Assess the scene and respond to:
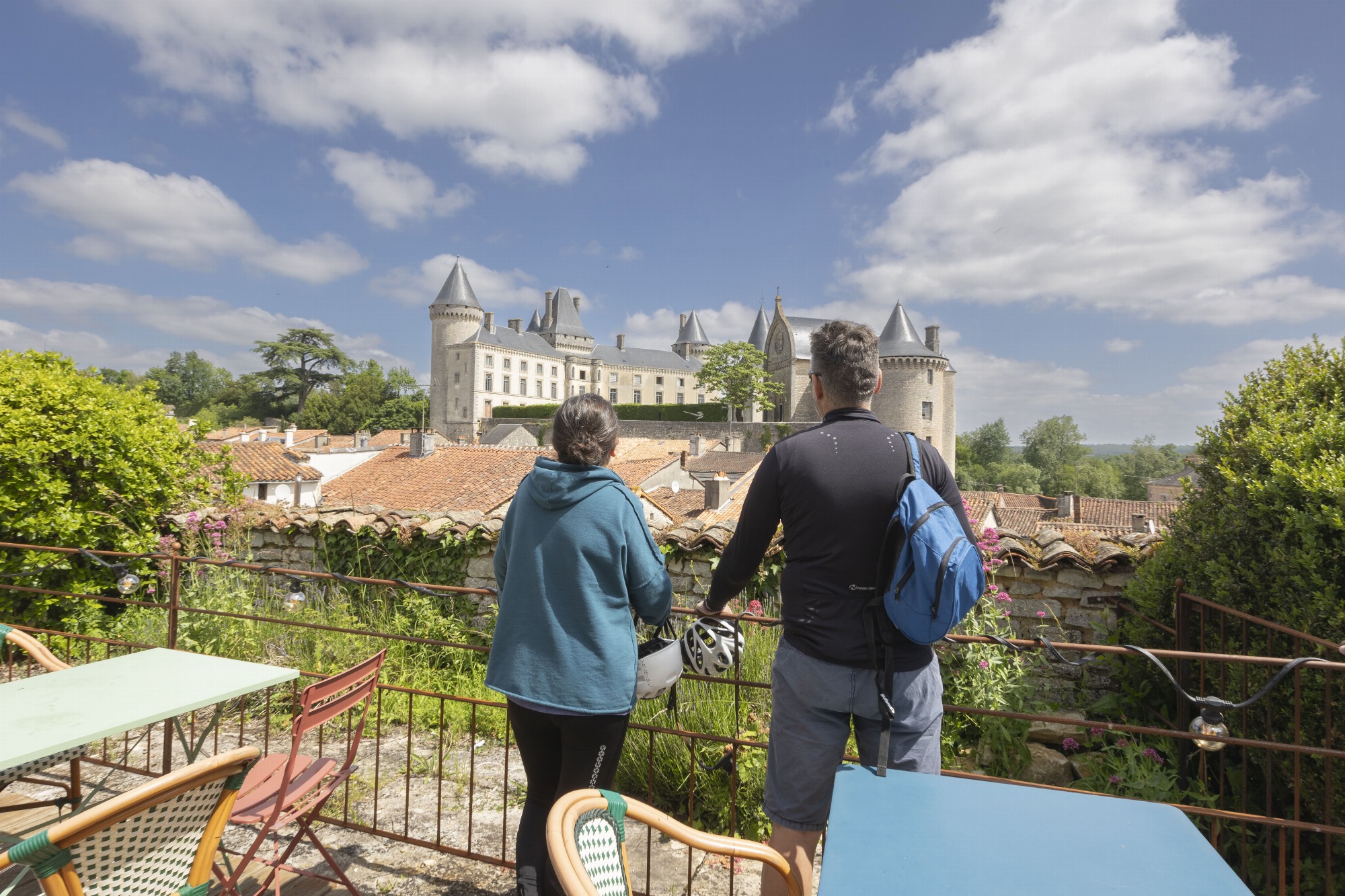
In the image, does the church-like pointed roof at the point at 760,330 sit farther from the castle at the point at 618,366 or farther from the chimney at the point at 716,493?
the chimney at the point at 716,493

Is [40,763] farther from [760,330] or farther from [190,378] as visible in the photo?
[190,378]

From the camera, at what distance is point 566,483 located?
2068mm

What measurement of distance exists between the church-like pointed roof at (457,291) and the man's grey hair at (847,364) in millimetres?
68408

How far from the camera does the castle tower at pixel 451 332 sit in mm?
65812

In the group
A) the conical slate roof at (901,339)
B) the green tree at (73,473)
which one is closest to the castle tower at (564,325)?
the conical slate roof at (901,339)

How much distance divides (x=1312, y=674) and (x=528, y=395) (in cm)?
7056

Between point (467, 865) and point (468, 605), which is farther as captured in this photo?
point (468, 605)

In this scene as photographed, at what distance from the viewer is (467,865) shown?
288cm

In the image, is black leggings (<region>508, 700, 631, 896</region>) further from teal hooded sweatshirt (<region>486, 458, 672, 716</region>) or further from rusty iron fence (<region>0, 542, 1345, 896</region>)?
rusty iron fence (<region>0, 542, 1345, 896</region>)

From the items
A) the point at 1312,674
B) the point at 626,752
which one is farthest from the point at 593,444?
the point at 1312,674

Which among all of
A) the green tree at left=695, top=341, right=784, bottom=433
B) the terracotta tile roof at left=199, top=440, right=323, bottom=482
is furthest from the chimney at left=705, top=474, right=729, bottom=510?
the green tree at left=695, top=341, right=784, bottom=433

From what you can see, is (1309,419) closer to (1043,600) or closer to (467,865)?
(1043,600)

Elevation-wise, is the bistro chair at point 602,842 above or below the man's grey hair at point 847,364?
below

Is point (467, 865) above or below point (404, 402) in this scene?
below
